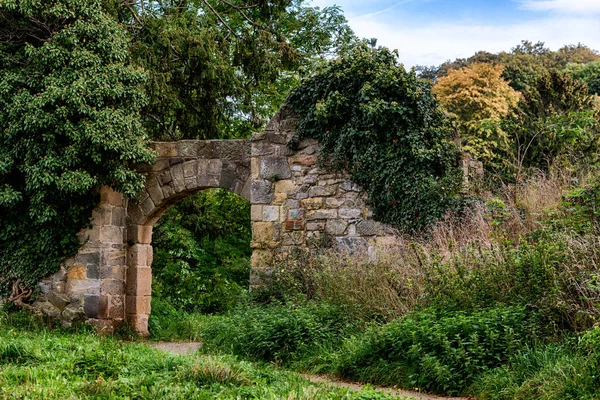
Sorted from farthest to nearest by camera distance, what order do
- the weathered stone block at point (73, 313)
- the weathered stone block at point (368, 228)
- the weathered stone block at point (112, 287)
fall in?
the weathered stone block at point (112, 287) → the weathered stone block at point (73, 313) → the weathered stone block at point (368, 228)

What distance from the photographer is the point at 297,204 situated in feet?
31.2

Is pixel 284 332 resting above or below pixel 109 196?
Answer: below

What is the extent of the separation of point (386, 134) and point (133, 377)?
4.93 m

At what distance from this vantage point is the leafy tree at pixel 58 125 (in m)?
9.66

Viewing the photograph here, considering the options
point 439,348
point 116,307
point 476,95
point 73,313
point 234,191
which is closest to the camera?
point 439,348

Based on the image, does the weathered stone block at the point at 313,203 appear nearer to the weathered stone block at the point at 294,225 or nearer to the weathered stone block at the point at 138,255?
the weathered stone block at the point at 294,225

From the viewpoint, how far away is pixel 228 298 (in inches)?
551

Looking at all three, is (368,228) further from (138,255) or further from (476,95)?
(476,95)

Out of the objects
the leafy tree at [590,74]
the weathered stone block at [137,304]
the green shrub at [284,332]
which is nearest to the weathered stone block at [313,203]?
the green shrub at [284,332]

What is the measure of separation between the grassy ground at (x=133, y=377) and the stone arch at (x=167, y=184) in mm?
4010

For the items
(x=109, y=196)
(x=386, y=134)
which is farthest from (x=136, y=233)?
(x=386, y=134)

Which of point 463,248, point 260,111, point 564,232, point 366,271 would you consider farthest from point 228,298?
point 564,232

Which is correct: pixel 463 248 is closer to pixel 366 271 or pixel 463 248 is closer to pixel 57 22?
pixel 366 271

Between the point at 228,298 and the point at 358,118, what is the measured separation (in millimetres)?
6156
